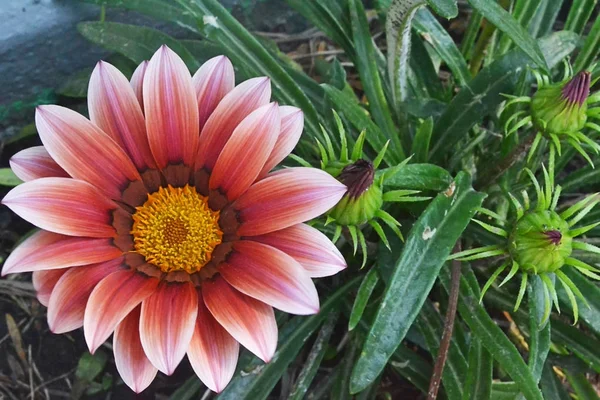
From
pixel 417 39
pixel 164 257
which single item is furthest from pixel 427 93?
pixel 164 257

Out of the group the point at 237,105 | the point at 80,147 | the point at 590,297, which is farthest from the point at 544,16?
the point at 80,147

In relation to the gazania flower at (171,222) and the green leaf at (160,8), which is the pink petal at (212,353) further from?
the green leaf at (160,8)

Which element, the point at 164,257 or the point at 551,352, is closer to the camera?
the point at 164,257

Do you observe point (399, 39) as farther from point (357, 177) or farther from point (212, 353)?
point (212, 353)

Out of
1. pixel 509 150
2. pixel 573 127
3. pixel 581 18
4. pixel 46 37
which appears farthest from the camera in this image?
pixel 581 18

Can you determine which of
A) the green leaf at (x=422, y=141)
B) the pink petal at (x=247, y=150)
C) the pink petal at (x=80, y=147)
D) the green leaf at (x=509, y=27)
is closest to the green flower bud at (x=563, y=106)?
the green leaf at (x=509, y=27)

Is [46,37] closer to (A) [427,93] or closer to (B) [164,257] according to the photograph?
(B) [164,257]
